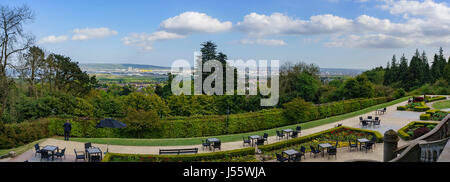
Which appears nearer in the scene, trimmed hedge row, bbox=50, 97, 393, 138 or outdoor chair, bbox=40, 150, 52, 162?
outdoor chair, bbox=40, 150, 52, 162

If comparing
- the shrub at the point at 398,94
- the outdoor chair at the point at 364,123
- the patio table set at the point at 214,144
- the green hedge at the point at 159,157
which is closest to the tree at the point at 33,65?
the green hedge at the point at 159,157

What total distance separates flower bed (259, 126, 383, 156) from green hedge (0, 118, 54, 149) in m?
17.4

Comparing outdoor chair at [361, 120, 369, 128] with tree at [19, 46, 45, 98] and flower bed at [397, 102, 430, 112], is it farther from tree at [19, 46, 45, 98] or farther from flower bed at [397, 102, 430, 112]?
tree at [19, 46, 45, 98]

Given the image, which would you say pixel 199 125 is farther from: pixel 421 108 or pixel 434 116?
pixel 421 108

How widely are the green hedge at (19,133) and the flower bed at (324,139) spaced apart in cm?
1739

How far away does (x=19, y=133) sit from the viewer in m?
19.8

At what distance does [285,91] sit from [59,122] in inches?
1424

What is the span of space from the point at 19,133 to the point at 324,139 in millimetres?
22236

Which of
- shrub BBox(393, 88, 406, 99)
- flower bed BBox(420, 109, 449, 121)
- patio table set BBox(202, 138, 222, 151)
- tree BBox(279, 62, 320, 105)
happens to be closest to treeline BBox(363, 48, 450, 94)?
shrub BBox(393, 88, 406, 99)

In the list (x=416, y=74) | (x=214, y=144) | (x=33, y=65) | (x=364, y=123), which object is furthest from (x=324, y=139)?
(x=416, y=74)

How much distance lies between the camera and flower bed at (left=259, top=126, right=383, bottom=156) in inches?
663

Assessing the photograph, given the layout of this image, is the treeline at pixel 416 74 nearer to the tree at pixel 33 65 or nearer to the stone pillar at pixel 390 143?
the stone pillar at pixel 390 143
